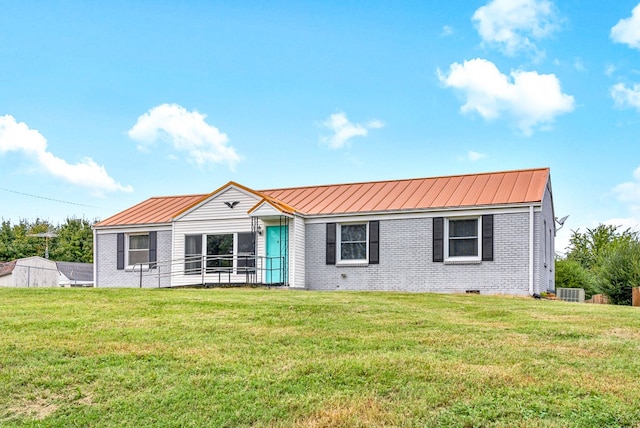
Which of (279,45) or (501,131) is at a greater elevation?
(279,45)

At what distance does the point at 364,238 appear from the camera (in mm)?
19484

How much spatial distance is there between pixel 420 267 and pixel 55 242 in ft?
136

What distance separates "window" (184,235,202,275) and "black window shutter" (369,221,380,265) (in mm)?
5616

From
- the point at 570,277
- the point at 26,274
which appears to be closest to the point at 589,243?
the point at 570,277

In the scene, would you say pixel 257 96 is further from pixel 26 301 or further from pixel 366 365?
pixel 366 365

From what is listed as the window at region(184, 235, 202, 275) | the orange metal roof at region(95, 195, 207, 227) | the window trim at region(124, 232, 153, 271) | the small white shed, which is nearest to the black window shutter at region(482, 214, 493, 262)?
the window at region(184, 235, 202, 275)

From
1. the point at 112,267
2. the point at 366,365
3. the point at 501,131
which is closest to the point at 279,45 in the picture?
the point at 501,131

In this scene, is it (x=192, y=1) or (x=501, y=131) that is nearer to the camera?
(x=192, y=1)

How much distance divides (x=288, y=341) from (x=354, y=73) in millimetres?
11777

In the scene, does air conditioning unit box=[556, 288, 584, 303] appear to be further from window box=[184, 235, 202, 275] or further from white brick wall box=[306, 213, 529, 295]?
window box=[184, 235, 202, 275]

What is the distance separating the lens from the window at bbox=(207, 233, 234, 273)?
66.4 feet

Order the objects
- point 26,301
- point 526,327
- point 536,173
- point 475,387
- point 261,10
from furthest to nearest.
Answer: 1. point 536,173
2. point 261,10
3. point 26,301
4. point 526,327
5. point 475,387

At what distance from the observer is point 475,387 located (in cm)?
600

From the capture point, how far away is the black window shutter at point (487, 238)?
1764 cm
